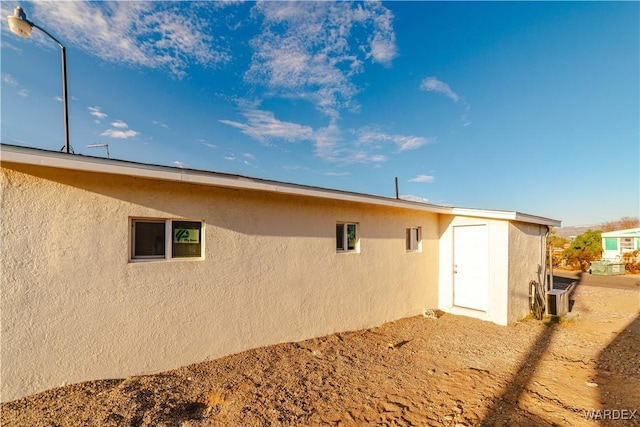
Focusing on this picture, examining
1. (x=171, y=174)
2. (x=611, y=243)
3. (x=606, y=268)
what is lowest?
(x=606, y=268)

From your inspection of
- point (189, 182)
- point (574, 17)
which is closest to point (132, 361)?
point (189, 182)

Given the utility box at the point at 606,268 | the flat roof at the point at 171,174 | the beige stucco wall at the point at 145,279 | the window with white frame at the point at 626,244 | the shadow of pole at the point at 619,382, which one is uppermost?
the flat roof at the point at 171,174

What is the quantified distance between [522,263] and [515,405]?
213 inches

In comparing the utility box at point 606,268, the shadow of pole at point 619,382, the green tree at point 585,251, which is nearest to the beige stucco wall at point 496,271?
the shadow of pole at point 619,382

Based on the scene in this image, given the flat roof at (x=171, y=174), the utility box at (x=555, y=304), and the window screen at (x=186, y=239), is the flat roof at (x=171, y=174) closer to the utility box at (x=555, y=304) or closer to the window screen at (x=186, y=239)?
the window screen at (x=186, y=239)

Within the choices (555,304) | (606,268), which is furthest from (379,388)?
(606,268)

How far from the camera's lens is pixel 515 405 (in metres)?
3.59

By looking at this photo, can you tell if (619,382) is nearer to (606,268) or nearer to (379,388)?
(379,388)

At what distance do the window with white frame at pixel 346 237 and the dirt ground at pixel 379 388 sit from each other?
74.6 inches

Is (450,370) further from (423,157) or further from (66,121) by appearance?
(423,157)

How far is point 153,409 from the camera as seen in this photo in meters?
3.12

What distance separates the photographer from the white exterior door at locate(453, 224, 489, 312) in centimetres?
760

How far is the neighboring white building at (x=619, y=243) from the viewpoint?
2233 centimetres

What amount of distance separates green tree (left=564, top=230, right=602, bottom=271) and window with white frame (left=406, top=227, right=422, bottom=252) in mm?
21284
